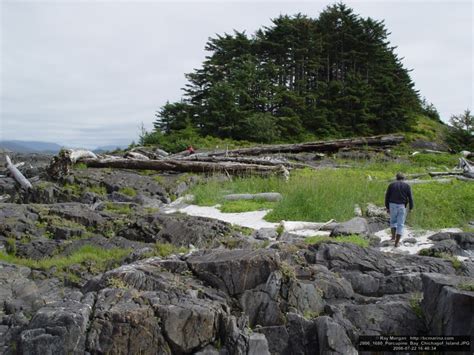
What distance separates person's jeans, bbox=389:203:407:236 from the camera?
1069cm

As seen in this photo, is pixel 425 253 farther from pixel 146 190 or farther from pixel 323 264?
pixel 146 190

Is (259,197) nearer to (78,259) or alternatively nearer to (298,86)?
(78,259)

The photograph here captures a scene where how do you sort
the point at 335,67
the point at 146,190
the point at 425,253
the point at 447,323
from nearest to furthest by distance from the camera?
the point at 447,323 → the point at 425,253 → the point at 146,190 → the point at 335,67

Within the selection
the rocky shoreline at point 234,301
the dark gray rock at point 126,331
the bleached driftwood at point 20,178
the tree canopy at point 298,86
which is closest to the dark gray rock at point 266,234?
the rocky shoreline at point 234,301

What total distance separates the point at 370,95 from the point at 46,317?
39.7 metres

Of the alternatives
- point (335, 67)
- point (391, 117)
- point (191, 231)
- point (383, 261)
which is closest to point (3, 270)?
point (191, 231)

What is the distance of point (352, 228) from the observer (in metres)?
11.3

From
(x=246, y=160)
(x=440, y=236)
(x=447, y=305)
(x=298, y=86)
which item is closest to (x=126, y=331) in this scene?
(x=447, y=305)

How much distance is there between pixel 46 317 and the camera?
5152 mm

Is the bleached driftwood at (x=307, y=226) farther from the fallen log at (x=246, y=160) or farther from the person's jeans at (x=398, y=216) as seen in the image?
the fallen log at (x=246, y=160)

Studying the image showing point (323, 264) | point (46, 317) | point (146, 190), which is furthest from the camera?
point (146, 190)

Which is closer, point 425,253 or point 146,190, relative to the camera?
point 425,253

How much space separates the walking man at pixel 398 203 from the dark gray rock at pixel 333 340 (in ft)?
18.7

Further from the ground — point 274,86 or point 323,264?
point 274,86
